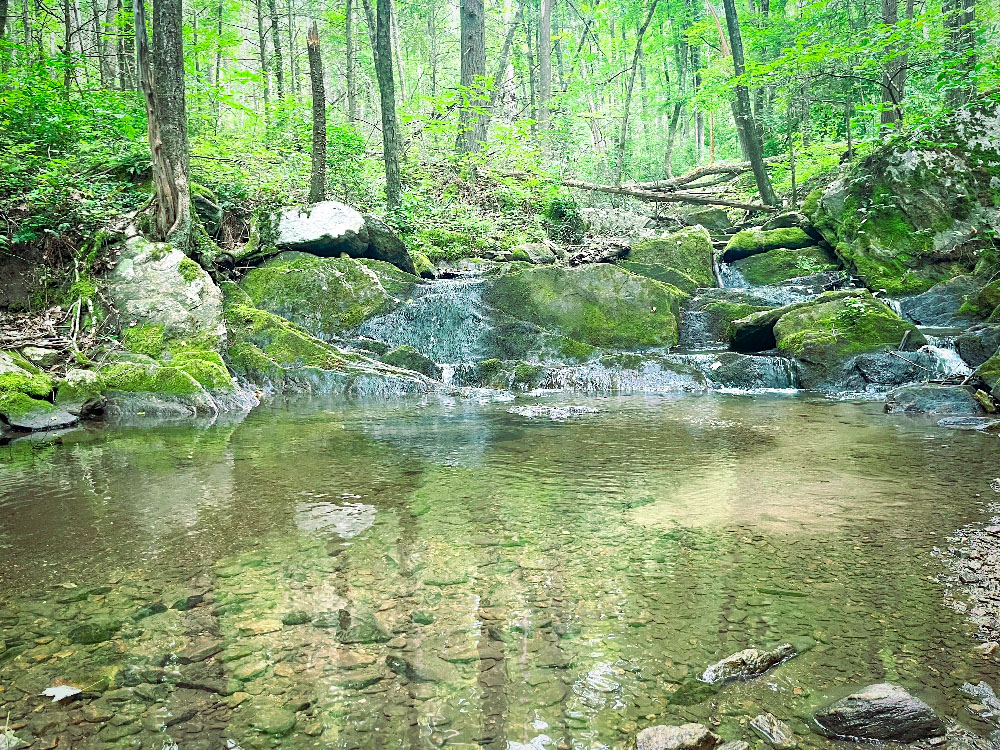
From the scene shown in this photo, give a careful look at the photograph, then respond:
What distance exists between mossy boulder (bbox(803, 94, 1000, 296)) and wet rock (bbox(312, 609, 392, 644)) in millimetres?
13729

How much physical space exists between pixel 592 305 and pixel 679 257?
3.69 meters

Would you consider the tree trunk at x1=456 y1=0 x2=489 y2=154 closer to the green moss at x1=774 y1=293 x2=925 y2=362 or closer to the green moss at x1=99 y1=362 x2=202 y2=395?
the green moss at x1=774 y1=293 x2=925 y2=362

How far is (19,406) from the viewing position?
7.25m

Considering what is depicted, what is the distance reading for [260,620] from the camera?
2701mm

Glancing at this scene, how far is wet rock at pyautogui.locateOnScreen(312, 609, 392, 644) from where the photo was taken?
2557 mm

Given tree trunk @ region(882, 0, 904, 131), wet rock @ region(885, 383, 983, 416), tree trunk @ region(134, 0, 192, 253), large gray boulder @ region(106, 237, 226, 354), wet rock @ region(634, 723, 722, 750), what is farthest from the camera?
tree trunk @ region(882, 0, 904, 131)

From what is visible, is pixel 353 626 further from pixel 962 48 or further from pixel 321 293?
pixel 962 48

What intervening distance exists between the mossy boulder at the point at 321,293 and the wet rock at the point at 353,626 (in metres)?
9.72

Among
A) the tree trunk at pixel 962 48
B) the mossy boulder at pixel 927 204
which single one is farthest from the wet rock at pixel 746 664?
the tree trunk at pixel 962 48

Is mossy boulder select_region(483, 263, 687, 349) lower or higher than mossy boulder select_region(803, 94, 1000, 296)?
lower

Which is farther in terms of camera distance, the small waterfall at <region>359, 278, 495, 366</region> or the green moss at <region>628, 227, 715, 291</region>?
the green moss at <region>628, 227, 715, 291</region>

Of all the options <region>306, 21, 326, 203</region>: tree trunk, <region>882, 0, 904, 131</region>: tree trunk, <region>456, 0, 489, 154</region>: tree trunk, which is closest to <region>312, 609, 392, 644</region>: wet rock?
<region>306, 21, 326, 203</region>: tree trunk

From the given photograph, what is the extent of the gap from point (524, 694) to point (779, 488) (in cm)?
307

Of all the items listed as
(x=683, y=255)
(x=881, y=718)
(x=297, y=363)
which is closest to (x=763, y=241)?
(x=683, y=255)
